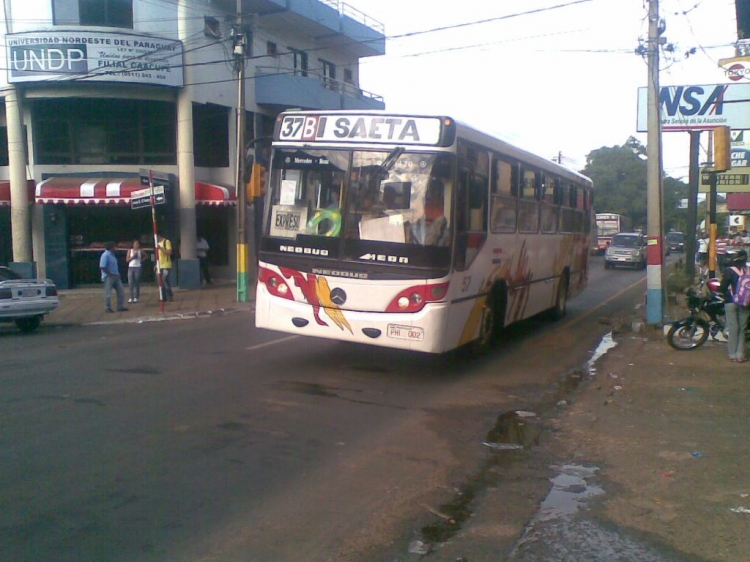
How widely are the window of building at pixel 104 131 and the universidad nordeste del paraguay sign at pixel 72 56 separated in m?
1.64

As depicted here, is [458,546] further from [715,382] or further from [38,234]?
[38,234]

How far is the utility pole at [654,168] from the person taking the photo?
14.2m

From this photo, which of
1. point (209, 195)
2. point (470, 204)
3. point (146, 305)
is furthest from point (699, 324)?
point (209, 195)

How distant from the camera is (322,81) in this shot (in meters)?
29.4

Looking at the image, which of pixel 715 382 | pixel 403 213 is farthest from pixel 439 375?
pixel 715 382

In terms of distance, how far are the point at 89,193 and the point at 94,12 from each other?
5323 millimetres

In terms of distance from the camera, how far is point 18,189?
73.5 feet

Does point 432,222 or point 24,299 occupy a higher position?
point 432,222

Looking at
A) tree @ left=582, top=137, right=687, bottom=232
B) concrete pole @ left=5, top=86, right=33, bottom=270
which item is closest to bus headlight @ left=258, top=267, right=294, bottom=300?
concrete pole @ left=5, top=86, right=33, bottom=270

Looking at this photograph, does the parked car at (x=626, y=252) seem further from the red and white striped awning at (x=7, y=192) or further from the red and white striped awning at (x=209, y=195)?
the red and white striped awning at (x=7, y=192)

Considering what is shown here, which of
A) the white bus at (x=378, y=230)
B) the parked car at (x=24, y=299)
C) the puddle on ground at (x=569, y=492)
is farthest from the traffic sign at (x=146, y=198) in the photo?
the puddle on ground at (x=569, y=492)

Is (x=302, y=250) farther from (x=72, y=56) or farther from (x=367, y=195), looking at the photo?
(x=72, y=56)

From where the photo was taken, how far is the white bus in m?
9.07

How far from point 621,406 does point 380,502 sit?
13.6 feet
